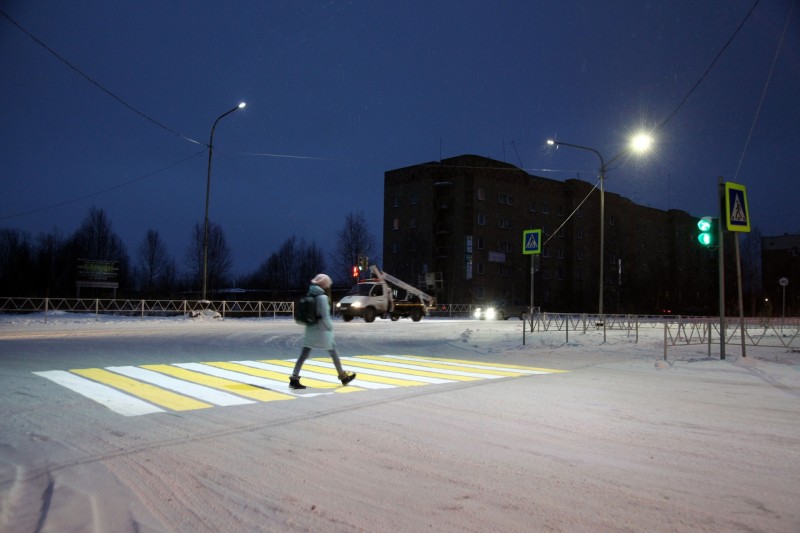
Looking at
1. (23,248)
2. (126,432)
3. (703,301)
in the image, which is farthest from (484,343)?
(23,248)

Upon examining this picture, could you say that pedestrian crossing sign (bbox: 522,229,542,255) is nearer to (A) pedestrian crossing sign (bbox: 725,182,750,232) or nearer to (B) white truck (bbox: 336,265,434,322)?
(A) pedestrian crossing sign (bbox: 725,182,750,232)

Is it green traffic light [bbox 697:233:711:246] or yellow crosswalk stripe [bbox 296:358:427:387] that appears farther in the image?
green traffic light [bbox 697:233:711:246]

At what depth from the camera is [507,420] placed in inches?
258

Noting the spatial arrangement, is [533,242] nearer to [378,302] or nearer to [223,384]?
[223,384]

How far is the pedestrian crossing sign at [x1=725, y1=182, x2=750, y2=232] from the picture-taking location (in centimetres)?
1316

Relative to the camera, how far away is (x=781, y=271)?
79.5 metres

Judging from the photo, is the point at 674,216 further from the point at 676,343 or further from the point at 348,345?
the point at 348,345

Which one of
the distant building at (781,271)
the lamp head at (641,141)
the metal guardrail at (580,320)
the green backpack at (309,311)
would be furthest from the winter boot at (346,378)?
the distant building at (781,271)

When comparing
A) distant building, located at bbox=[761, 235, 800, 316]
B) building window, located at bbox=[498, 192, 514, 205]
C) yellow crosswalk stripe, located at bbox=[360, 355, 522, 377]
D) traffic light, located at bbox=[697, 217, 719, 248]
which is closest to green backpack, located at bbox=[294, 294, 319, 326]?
yellow crosswalk stripe, located at bbox=[360, 355, 522, 377]

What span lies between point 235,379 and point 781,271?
292 ft

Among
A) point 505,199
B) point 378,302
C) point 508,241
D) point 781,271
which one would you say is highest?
point 505,199

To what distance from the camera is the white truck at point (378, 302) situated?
32.6 meters

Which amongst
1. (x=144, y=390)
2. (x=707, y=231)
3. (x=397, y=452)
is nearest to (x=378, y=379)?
(x=144, y=390)

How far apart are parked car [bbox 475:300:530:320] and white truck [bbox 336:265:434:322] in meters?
10.1
